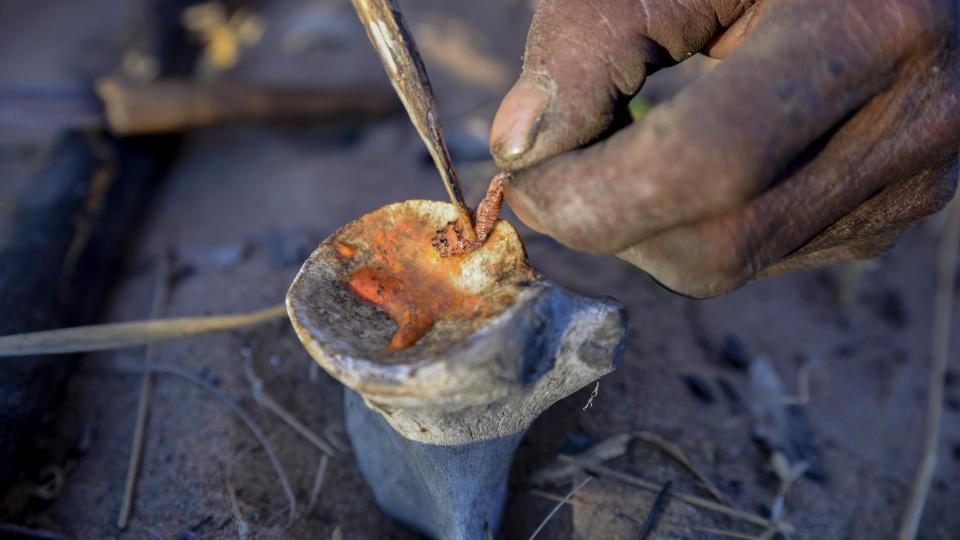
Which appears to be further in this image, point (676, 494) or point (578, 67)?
point (676, 494)

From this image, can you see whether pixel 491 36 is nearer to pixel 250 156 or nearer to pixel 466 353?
pixel 250 156

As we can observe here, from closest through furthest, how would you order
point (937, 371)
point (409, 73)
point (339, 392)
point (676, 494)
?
1. point (409, 73)
2. point (676, 494)
3. point (339, 392)
4. point (937, 371)

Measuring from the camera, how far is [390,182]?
13.7 feet

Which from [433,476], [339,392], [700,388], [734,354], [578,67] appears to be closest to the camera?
[578,67]

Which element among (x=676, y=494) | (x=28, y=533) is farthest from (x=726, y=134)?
(x=28, y=533)

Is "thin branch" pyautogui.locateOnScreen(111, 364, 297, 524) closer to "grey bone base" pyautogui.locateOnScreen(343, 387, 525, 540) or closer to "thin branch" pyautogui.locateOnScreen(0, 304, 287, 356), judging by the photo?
"thin branch" pyautogui.locateOnScreen(0, 304, 287, 356)

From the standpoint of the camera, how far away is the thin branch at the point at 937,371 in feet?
8.83

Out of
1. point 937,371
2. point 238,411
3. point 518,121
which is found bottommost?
point 937,371

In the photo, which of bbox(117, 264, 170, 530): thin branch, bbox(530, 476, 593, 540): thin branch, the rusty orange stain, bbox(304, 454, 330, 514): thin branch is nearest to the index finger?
the rusty orange stain

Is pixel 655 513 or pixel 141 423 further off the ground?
pixel 141 423

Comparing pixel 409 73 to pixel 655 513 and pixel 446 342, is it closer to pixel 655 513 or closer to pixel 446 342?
pixel 446 342

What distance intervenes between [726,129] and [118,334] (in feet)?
7.04

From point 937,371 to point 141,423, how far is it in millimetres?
3366

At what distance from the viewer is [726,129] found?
1.56 m
